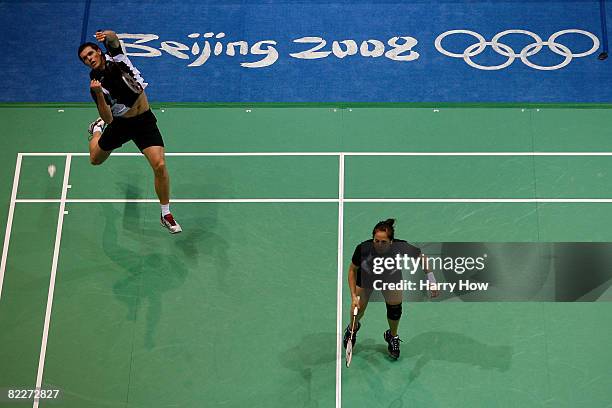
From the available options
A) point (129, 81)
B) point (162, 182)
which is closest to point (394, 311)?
point (162, 182)

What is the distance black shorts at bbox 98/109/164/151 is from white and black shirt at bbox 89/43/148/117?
186 millimetres

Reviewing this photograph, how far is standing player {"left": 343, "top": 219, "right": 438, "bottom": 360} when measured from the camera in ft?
28.5

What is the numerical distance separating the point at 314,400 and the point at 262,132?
3.60 meters

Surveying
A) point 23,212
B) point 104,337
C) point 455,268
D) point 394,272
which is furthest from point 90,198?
point 455,268

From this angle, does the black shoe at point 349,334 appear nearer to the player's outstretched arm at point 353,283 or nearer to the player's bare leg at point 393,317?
the player's bare leg at point 393,317

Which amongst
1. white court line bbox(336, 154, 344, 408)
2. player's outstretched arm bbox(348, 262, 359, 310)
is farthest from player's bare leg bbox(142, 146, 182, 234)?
player's outstretched arm bbox(348, 262, 359, 310)

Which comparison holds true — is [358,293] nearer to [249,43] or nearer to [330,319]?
[330,319]

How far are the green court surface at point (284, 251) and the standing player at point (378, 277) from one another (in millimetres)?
306

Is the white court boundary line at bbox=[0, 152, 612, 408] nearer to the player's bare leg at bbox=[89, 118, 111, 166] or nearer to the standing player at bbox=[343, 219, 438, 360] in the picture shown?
the standing player at bbox=[343, 219, 438, 360]

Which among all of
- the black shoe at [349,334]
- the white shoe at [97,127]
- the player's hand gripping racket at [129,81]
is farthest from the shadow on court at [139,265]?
the black shoe at [349,334]

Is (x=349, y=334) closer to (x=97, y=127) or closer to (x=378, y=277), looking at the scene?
(x=378, y=277)

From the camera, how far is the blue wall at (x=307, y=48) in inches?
440

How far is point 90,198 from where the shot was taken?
10.4m

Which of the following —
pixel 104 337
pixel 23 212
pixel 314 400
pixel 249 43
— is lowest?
pixel 314 400
